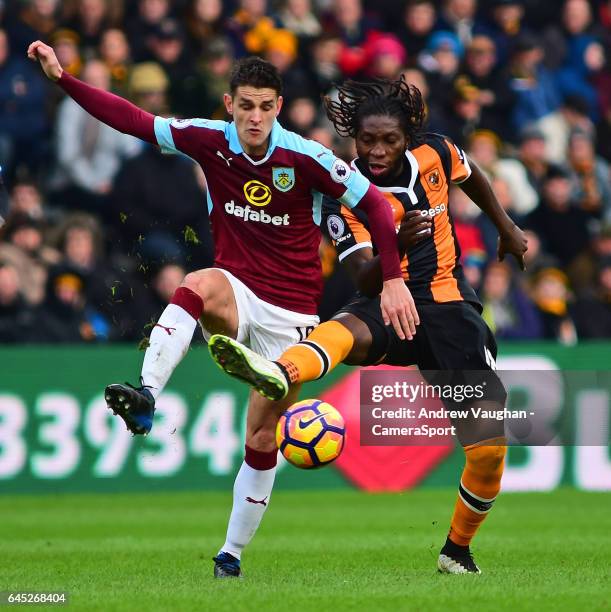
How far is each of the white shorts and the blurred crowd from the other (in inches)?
178

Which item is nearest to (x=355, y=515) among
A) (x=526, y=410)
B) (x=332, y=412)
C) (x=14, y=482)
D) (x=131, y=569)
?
(x=526, y=410)

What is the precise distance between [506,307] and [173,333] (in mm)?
8264

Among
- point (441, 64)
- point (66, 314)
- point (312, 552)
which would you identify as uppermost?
point (441, 64)

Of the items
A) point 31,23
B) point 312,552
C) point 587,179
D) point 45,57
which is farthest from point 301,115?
point 45,57

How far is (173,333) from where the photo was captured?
718 cm

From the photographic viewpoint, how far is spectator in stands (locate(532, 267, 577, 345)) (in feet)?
50.1

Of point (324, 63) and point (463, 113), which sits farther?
point (463, 113)

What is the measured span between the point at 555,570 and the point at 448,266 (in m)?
1.81

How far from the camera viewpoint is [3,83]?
14508 mm

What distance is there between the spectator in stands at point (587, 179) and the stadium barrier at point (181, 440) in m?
3.36

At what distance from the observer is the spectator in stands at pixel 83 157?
1454 centimetres

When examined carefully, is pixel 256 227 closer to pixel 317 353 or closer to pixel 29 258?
pixel 317 353

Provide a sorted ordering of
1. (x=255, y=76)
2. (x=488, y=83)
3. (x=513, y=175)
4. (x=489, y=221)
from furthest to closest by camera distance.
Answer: (x=488, y=83), (x=513, y=175), (x=489, y=221), (x=255, y=76)

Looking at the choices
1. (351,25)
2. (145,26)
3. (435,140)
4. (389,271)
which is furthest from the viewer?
(351,25)
